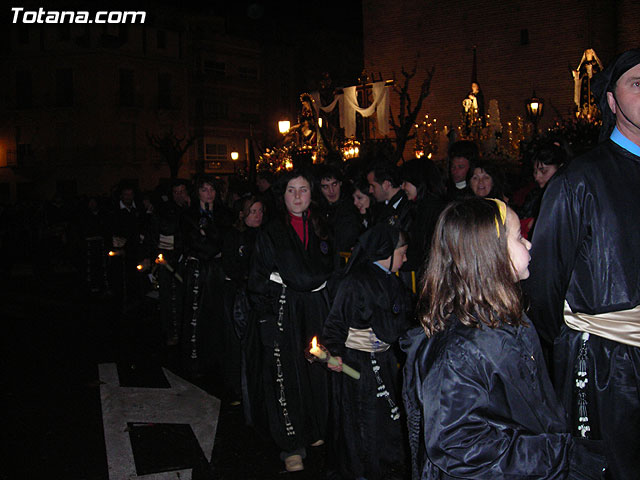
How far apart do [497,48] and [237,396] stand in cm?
2229

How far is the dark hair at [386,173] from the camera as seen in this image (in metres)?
5.94

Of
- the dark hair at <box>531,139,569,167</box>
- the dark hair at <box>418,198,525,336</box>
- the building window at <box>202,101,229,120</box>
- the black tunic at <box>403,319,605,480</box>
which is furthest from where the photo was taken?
the building window at <box>202,101,229,120</box>

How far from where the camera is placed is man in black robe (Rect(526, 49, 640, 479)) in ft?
8.91

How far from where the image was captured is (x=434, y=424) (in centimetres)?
219

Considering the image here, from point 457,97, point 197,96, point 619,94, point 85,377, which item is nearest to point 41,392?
point 85,377

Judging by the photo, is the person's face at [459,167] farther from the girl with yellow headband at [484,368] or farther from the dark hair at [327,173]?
the girl with yellow headband at [484,368]

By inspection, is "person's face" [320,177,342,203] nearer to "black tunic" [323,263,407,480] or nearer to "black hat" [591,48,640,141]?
"black tunic" [323,263,407,480]

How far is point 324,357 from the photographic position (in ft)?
12.8

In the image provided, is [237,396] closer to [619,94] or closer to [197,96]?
[619,94]

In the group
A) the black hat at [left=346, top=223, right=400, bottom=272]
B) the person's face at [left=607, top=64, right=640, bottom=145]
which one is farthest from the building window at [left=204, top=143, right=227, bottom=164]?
the person's face at [left=607, top=64, right=640, bottom=145]

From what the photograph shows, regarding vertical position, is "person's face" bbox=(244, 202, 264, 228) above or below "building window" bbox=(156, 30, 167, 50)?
below

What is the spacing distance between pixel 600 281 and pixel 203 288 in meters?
5.26

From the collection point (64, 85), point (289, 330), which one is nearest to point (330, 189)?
point (289, 330)

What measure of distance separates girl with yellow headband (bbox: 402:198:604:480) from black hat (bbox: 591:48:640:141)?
3.62 feet
